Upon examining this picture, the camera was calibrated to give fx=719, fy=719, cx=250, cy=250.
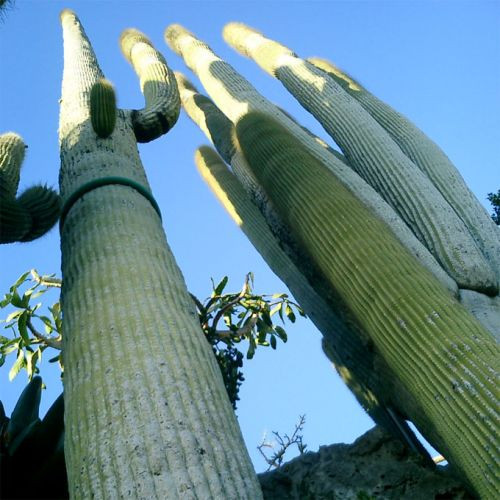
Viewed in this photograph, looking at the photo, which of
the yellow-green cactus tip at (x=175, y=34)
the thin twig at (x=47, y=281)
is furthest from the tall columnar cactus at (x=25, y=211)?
the yellow-green cactus tip at (x=175, y=34)

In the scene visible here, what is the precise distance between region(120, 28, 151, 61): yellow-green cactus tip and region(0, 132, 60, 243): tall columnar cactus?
2207 millimetres

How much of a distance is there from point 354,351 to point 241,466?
177 centimetres

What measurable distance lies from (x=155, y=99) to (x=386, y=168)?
1.43 meters

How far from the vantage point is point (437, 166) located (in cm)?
458

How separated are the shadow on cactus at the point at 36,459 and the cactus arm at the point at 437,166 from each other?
7.71 feet

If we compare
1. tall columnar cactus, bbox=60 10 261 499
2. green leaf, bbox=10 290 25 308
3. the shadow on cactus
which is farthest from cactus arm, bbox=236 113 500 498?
green leaf, bbox=10 290 25 308

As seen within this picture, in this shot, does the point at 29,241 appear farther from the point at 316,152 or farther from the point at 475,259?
the point at 475,259

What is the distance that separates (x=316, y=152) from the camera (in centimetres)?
442

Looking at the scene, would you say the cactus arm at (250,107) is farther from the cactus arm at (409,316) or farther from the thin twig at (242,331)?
the thin twig at (242,331)

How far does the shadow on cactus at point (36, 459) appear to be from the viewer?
3166 mm

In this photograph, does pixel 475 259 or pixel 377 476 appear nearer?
pixel 377 476

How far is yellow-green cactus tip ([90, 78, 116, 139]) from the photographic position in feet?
11.6

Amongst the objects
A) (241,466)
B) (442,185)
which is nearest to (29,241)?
(241,466)

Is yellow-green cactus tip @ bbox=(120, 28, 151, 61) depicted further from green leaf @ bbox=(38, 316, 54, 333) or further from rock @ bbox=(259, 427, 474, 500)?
rock @ bbox=(259, 427, 474, 500)
